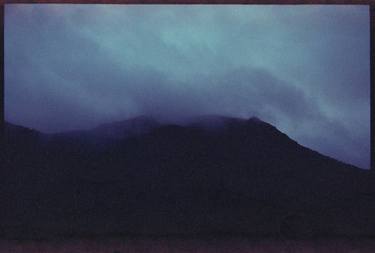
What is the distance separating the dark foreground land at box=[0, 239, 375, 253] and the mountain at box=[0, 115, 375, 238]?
0.19 m

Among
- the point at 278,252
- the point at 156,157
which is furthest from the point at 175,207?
the point at 278,252

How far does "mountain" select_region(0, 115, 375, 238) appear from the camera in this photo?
8.02 meters

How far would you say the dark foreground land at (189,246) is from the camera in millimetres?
7559

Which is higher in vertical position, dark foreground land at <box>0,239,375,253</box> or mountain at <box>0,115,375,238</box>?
mountain at <box>0,115,375,238</box>

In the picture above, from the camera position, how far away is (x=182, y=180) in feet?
26.3

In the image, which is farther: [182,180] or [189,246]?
[182,180]

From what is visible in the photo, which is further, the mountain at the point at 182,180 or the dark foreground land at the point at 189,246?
the mountain at the point at 182,180

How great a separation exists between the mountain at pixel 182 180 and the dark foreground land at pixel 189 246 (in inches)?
7.3

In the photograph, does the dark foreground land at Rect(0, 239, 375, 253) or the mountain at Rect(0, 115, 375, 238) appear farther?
the mountain at Rect(0, 115, 375, 238)

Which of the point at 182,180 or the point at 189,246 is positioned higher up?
the point at 182,180

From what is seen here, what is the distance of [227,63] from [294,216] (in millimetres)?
1689

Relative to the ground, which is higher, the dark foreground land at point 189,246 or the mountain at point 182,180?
the mountain at point 182,180

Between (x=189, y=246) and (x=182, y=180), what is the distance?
0.68 metres

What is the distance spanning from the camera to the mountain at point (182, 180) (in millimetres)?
8023
